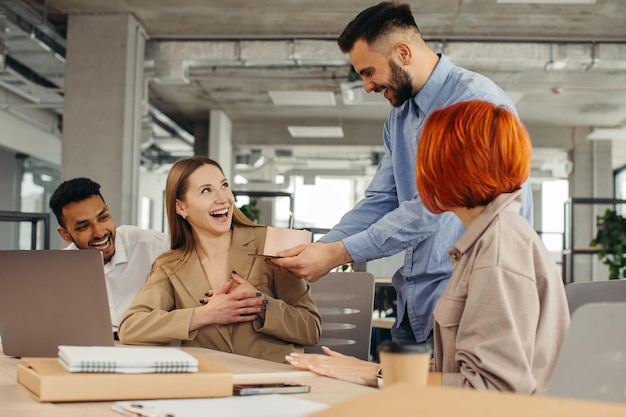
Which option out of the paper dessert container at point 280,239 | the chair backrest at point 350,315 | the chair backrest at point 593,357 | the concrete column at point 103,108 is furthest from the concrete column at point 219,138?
the chair backrest at point 593,357

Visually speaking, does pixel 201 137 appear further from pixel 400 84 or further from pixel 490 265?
pixel 490 265

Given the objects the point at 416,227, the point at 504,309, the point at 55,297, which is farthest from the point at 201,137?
the point at 504,309

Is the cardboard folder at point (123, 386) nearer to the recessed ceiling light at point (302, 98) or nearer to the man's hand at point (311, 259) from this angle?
the man's hand at point (311, 259)

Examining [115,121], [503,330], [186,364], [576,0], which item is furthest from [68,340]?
[576,0]

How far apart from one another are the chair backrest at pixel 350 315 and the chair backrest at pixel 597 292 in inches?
38.6

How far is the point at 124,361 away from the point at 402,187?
1.30 meters

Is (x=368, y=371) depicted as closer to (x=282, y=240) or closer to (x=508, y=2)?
(x=282, y=240)

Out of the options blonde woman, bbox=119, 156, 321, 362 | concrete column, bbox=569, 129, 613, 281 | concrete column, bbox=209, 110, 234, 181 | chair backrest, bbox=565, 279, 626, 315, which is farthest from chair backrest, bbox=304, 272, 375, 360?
concrete column, bbox=569, 129, 613, 281

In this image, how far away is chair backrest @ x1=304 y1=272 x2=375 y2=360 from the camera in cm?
274

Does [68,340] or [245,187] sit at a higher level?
[245,187]

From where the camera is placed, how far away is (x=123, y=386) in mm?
1285

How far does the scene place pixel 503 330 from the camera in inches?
51.6

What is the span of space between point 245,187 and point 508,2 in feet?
23.3

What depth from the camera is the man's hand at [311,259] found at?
88.6 inches
